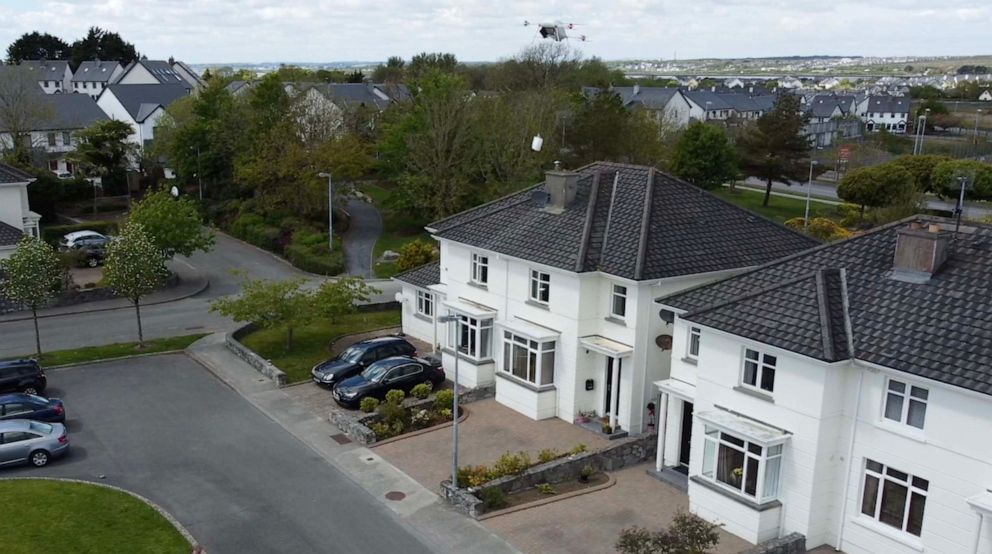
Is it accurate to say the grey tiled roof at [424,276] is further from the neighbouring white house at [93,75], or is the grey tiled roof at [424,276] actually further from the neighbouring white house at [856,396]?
the neighbouring white house at [93,75]

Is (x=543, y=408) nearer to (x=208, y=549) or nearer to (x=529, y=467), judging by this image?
(x=529, y=467)

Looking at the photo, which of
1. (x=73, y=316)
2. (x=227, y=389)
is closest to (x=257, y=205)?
(x=73, y=316)

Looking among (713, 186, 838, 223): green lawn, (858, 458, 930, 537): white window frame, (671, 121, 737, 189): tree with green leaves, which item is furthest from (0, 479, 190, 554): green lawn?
(671, 121, 737, 189): tree with green leaves

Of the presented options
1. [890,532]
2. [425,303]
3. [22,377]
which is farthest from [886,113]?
[22,377]

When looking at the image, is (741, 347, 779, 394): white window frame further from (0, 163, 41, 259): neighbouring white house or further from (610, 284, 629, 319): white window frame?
(0, 163, 41, 259): neighbouring white house

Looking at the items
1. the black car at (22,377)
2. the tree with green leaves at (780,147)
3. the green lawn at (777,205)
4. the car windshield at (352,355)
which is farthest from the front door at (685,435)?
the tree with green leaves at (780,147)

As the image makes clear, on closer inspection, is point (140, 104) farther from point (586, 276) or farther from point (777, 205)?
point (586, 276)

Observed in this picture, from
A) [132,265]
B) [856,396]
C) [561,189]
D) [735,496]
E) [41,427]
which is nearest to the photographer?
[856,396]
